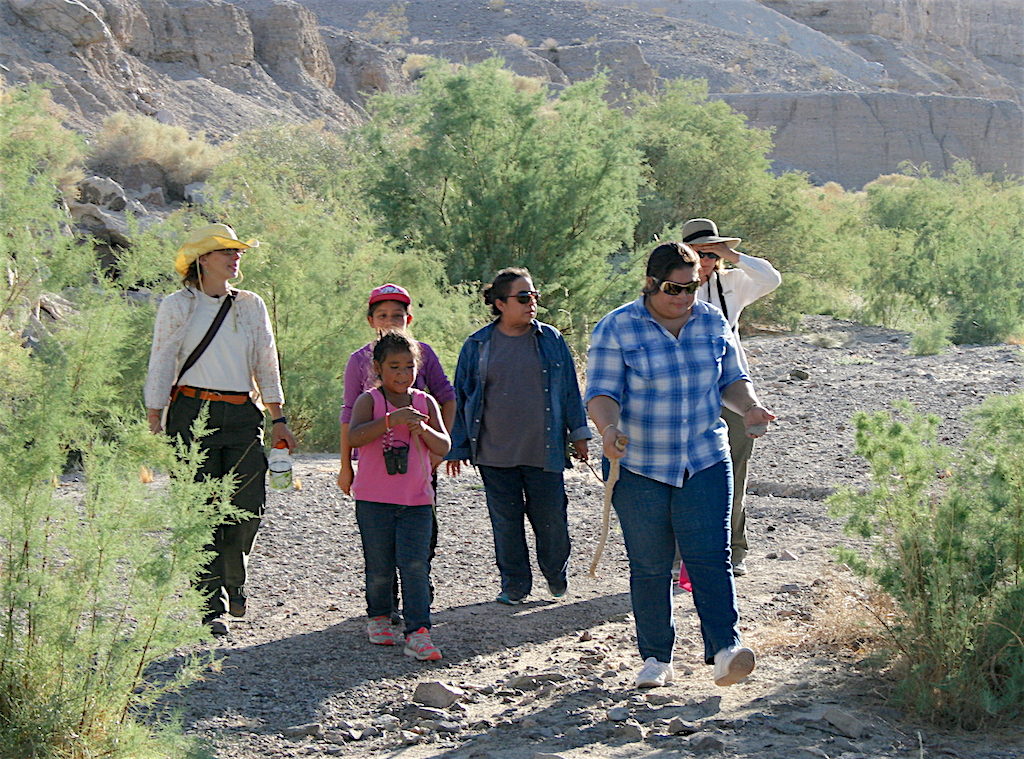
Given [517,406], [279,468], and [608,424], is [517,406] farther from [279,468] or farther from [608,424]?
[608,424]

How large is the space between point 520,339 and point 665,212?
803 inches

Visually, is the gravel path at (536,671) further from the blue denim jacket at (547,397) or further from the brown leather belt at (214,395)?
the brown leather belt at (214,395)

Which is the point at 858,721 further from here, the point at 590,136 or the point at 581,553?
the point at 590,136

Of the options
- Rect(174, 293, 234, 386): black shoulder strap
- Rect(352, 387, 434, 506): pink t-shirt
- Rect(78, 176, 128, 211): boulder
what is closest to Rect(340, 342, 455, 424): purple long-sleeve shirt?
Rect(352, 387, 434, 506): pink t-shirt

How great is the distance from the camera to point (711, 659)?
5.04 m

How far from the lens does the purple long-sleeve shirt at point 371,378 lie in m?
5.96

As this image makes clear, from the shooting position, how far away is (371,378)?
5.94 meters

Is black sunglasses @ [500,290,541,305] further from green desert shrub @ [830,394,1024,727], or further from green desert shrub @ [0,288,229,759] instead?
green desert shrub @ [0,288,229,759]

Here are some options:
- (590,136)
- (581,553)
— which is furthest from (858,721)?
(590,136)

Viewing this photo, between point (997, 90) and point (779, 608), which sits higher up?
point (997, 90)

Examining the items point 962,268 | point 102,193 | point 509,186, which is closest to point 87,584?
point 509,186

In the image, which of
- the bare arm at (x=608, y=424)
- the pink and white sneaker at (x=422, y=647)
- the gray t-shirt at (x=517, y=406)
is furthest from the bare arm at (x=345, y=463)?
the bare arm at (x=608, y=424)

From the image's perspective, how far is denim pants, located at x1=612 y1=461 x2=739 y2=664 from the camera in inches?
195

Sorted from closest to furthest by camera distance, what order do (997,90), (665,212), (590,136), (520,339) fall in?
(520,339) → (590,136) → (665,212) → (997,90)
